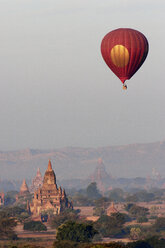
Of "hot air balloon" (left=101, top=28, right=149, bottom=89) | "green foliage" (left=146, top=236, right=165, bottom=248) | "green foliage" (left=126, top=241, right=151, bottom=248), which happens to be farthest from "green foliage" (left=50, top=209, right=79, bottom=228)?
"hot air balloon" (left=101, top=28, right=149, bottom=89)

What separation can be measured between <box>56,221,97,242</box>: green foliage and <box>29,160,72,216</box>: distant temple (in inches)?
2431

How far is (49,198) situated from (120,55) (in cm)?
9511

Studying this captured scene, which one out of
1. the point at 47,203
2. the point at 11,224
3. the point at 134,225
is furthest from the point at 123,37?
the point at 47,203

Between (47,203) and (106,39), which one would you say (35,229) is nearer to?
(47,203)

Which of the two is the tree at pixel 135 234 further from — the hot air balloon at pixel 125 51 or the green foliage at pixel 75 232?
the hot air balloon at pixel 125 51

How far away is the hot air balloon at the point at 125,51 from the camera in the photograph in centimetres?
9756

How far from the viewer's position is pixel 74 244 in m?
111

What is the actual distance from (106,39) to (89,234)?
35.6 meters

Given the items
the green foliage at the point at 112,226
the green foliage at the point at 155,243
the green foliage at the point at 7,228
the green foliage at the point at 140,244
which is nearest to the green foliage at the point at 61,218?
the green foliage at the point at 112,226

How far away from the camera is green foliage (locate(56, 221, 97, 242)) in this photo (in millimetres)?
121750

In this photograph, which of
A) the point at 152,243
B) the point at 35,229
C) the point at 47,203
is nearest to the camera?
the point at 152,243

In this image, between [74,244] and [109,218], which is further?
[109,218]

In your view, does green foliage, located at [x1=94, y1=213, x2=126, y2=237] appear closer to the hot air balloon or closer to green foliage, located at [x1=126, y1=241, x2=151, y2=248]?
green foliage, located at [x1=126, y1=241, x2=151, y2=248]

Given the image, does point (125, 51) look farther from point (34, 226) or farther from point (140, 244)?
point (34, 226)
